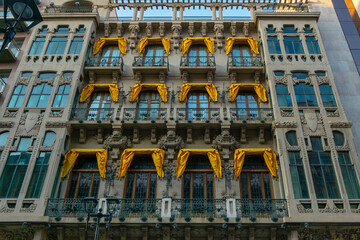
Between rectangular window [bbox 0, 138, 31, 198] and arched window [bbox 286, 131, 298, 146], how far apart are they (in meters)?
12.8

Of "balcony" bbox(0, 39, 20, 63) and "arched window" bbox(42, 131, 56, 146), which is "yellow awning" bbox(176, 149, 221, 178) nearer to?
"arched window" bbox(42, 131, 56, 146)

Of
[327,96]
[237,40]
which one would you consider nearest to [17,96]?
[237,40]

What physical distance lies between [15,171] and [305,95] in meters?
15.2

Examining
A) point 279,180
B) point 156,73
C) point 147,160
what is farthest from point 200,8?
point 279,180

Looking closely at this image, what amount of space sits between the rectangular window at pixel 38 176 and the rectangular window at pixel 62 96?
3.08m

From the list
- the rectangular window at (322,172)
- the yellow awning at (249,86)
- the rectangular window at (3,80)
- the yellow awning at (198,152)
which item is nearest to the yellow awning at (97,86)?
the rectangular window at (3,80)

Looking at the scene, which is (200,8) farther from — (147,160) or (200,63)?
(147,160)

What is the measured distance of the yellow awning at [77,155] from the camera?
16.2 m

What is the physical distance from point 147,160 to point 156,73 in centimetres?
567

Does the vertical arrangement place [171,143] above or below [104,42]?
below

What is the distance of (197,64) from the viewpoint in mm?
20016

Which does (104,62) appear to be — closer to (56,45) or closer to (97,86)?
(97,86)

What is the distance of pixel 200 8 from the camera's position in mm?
23484

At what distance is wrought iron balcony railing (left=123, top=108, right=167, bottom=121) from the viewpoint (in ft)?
58.0
